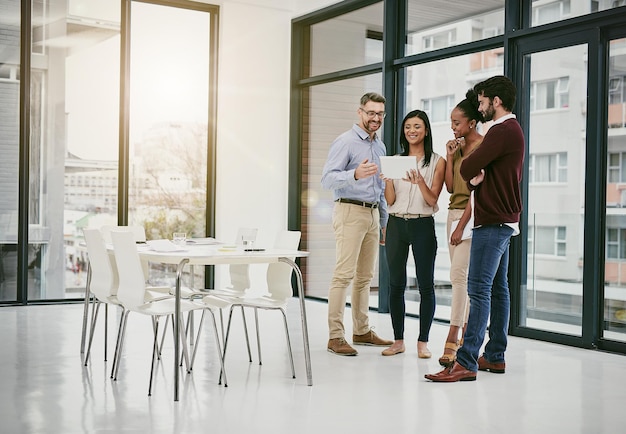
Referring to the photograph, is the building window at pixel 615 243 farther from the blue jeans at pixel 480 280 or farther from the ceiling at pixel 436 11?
the ceiling at pixel 436 11

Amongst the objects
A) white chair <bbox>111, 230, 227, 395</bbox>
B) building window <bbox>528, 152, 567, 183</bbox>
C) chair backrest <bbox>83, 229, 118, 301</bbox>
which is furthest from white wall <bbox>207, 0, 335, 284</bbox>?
white chair <bbox>111, 230, 227, 395</bbox>

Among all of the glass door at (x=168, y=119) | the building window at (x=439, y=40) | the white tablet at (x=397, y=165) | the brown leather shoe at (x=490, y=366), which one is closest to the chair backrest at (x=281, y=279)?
the white tablet at (x=397, y=165)

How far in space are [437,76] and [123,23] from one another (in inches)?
131

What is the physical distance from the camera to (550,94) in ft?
18.9

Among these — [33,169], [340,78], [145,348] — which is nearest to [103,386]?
[145,348]

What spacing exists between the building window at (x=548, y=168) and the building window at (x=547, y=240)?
1.19 ft

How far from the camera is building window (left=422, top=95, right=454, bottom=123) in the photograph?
21.9 ft

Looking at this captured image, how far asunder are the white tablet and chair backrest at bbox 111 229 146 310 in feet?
5.00

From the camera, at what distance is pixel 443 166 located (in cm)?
491

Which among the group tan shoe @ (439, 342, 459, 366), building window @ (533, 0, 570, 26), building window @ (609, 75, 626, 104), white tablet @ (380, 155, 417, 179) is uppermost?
building window @ (533, 0, 570, 26)

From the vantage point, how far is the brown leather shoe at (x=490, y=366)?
465 centimetres

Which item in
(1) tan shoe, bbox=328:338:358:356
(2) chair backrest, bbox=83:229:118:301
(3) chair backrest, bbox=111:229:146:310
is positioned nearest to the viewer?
(3) chair backrest, bbox=111:229:146:310

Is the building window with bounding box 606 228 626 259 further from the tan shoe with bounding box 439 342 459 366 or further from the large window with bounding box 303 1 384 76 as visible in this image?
the large window with bounding box 303 1 384 76

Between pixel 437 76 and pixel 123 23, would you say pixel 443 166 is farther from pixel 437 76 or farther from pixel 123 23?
pixel 123 23
